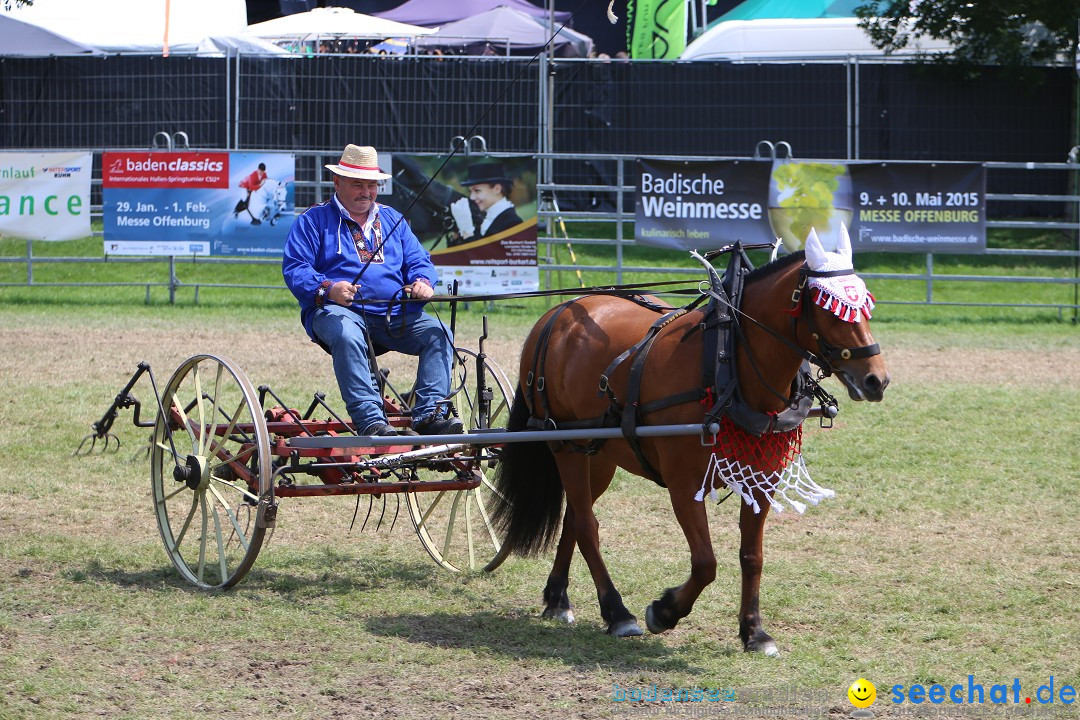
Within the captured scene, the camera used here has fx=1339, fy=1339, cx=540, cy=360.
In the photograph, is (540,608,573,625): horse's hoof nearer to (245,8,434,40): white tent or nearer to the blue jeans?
the blue jeans

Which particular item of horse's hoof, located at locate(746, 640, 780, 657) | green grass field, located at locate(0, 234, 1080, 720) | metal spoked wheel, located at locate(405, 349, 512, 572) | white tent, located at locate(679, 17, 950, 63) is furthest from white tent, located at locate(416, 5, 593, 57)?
horse's hoof, located at locate(746, 640, 780, 657)

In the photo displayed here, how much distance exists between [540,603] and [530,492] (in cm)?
50

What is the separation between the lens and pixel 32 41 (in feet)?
65.2

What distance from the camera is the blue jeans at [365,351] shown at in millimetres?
5949

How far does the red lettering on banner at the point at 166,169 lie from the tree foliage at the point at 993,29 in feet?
30.0

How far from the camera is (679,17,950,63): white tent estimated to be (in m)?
19.2

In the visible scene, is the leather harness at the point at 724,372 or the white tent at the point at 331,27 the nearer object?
the leather harness at the point at 724,372

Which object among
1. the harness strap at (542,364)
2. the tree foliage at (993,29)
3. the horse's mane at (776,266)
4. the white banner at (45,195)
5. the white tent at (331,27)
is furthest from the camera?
the white tent at (331,27)

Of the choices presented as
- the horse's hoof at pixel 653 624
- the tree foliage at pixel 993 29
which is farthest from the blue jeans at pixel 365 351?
the tree foliage at pixel 993 29

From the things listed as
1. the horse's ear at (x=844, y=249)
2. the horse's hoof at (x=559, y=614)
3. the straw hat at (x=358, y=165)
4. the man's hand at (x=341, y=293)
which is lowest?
the horse's hoof at (x=559, y=614)

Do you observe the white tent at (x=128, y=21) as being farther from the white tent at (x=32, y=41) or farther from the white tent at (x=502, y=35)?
the white tent at (x=502, y=35)

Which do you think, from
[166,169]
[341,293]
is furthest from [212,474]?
[166,169]

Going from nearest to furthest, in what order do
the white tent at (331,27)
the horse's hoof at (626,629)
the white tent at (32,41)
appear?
the horse's hoof at (626,629) → the white tent at (32,41) → the white tent at (331,27)

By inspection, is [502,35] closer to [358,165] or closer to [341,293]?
[358,165]
